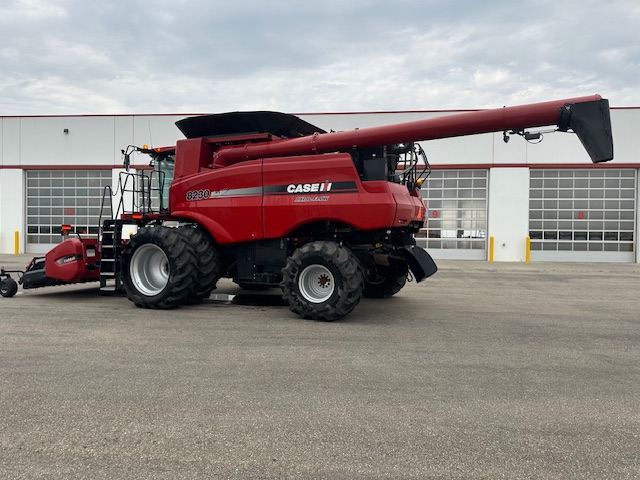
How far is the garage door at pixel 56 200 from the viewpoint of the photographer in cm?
2183

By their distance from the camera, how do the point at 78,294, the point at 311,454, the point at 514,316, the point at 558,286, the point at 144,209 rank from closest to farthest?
the point at 311,454 → the point at 514,316 → the point at 144,209 → the point at 78,294 → the point at 558,286

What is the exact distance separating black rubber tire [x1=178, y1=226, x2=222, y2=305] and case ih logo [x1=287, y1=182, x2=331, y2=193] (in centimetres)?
166

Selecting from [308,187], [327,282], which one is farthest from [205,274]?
[308,187]

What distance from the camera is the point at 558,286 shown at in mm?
12008

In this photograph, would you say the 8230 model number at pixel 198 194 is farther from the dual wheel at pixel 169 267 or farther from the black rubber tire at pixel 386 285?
the black rubber tire at pixel 386 285

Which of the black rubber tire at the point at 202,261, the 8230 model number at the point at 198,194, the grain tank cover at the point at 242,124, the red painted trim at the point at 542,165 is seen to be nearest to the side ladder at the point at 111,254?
the black rubber tire at the point at 202,261

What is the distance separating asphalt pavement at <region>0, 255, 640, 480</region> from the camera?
2.92 m

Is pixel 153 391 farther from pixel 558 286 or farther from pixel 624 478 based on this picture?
pixel 558 286

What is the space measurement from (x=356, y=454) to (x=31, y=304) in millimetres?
7068

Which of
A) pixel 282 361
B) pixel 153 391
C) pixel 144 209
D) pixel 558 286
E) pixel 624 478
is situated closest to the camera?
pixel 624 478

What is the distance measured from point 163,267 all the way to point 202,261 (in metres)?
0.91

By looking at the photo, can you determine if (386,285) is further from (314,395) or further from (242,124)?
(314,395)

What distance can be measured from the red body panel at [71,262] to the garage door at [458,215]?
14.3 meters

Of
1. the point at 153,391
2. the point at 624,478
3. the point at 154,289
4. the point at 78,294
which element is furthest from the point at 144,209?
the point at 624,478
